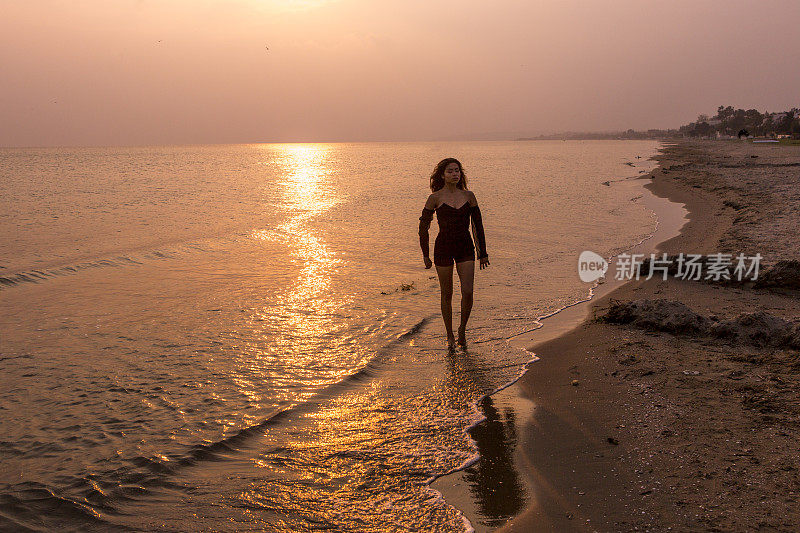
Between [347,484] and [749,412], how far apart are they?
10.6 feet

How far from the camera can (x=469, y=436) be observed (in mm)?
4824

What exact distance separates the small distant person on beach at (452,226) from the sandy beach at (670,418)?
4.08 ft

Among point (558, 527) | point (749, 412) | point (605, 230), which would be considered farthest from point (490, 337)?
point (605, 230)

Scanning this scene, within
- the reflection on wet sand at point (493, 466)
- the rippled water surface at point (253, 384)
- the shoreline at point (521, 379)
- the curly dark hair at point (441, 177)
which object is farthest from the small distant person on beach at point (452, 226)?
the reflection on wet sand at point (493, 466)

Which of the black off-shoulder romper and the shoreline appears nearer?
the shoreline

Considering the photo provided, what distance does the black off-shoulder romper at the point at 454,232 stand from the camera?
7055 millimetres

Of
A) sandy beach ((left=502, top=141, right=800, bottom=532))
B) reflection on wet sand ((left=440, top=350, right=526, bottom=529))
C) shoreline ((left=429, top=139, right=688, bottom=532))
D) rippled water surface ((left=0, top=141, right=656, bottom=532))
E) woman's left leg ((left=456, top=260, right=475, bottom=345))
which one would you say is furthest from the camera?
woman's left leg ((left=456, top=260, right=475, bottom=345))

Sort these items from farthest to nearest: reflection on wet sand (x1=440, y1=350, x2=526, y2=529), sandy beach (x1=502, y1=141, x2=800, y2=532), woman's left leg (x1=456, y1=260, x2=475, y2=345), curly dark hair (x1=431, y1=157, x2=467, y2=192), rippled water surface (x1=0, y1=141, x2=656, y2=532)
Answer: woman's left leg (x1=456, y1=260, x2=475, y2=345), curly dark hair (x1=431, y1=157, x2=467, y2=192), rippled water surface (x1=0, y1=141, x2=656, y2=532), reflection on wet sand (x1=440, y1=350, x2=526, y2=529), sandy beach (x1=502, y1=141, x2=800, y2=532)

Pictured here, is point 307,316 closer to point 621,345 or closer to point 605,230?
point 621,345

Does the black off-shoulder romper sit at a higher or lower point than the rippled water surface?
higher

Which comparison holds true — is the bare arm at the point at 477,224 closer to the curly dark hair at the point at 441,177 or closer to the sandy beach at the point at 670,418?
the curly dark hair at the point at 441,177

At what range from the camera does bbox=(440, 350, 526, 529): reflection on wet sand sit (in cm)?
369

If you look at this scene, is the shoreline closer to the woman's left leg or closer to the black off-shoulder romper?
the woman's left leg

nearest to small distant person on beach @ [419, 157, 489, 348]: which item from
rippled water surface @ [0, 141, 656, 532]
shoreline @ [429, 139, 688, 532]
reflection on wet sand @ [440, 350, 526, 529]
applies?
rippled water surface @ [0, 141, 656, 532]
